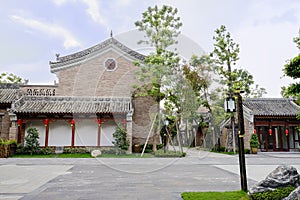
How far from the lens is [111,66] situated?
16188mm

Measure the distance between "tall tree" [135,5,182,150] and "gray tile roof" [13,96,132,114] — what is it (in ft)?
6.92

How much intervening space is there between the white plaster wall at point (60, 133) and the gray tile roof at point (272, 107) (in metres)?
11.2

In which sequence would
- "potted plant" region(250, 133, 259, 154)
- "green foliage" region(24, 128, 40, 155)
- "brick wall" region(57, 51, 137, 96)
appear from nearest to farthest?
"green foliage" region(24, 128, 40, 155) → "potted plant" region(250, 133, 259, 154) → "brick wall" region(57, 51, 137, 96)

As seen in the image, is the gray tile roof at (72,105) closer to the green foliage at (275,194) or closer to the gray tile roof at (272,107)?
the gray tile roof at (272,107)

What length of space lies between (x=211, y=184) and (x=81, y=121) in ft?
34.6

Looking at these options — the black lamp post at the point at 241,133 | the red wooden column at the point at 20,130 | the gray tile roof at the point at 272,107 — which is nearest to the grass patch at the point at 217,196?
the black lamp post at the point at 241,133

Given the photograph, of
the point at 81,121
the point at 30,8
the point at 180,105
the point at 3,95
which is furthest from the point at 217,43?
the point at 3,95

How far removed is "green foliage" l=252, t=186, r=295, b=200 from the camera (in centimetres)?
342

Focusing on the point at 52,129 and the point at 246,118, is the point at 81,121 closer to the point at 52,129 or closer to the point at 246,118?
the point at 52,129

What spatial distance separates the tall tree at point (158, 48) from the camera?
12875 mm

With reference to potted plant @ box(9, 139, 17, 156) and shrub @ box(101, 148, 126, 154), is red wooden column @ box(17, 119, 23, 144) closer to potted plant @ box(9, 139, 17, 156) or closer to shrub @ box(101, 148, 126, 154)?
potted plant @ box(9, 139, 17, 156)

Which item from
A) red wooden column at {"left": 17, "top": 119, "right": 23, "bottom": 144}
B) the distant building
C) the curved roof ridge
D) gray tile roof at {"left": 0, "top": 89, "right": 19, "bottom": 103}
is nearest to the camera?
red wooden column at {"left": 17, "top": 119, "right": 23, "bottom": 144}

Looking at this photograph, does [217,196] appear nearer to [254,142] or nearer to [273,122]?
[254,142]

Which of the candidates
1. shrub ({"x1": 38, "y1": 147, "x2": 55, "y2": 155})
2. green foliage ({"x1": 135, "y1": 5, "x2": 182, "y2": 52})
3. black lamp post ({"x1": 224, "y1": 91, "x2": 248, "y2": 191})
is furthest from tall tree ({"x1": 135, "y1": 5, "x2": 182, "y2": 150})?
black lamp post ({"x1": 224, "y1": 91, "x2": 248, "y2": 191})
